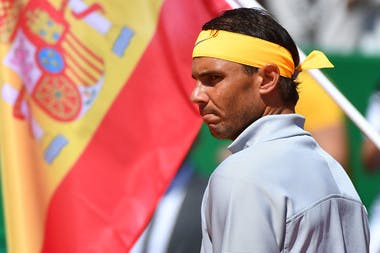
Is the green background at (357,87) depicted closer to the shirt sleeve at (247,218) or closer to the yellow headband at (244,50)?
the yellow headband at (244,50)

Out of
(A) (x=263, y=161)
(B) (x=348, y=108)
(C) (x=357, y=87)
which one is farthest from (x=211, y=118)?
(C) (x=357, y=87)

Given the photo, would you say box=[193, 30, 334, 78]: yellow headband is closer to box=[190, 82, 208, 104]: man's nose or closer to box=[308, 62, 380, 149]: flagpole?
box=[190, 82, 208, 104]: man's nose

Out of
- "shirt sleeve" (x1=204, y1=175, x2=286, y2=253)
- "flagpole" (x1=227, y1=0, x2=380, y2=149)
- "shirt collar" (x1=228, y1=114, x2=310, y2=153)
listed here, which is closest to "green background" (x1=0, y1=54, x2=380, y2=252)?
"flagpole" (x1=227, y1=0, x2=380, y2=149)

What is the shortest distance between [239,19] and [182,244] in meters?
2.30

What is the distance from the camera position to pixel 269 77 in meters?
2.14

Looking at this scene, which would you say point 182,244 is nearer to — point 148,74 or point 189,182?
point 189,182

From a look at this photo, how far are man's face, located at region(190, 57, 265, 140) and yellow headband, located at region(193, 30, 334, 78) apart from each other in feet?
0.06

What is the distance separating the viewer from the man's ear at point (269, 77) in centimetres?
211

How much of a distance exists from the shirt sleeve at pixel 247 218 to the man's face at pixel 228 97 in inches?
9.0

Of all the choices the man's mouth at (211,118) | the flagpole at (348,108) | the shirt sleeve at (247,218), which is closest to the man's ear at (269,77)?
the man's mouth at (211,118)

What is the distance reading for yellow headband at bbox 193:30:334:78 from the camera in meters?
2.11

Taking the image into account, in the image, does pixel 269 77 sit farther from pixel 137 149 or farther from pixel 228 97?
pixel 137 149

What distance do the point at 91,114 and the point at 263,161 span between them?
1.35 meters

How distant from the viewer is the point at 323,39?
21.0ft
